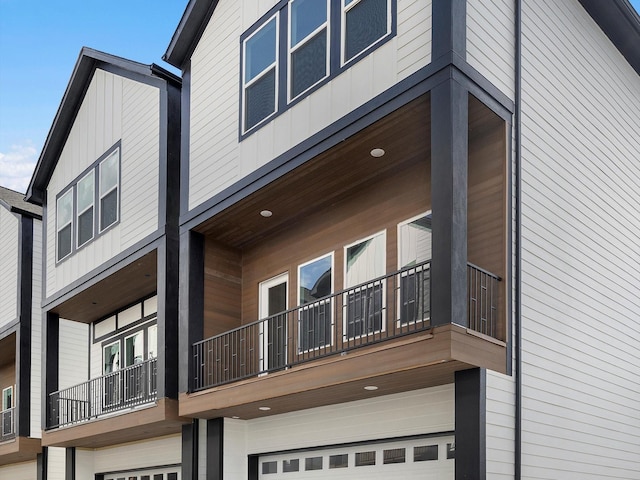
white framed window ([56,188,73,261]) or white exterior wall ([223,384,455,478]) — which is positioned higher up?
white framed window ([56,188,73,261])

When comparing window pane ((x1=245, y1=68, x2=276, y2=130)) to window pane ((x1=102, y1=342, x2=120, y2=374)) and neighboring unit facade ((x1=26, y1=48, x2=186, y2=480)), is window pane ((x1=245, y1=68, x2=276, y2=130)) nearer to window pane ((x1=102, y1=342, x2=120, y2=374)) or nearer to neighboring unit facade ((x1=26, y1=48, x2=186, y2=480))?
neighboring unit facade ((x1=26, y1=48, x2=186, y2=480))

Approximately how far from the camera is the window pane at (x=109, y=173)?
15695 millimetres

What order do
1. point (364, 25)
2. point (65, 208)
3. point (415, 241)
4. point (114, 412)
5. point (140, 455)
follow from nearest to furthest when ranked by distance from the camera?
point (364, 25)
point (415, 241)
point (114, 412)
point (140, 455)
point (65, 208)

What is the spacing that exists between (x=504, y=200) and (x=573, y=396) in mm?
2838

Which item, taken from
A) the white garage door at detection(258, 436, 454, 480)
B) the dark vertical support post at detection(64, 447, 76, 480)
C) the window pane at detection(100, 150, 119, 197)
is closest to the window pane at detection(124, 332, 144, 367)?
the dark vertical support post at detection(64, 447, 76, 480)

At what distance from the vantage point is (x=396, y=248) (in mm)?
11391

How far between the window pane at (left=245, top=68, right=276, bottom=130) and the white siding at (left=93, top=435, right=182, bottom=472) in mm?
6349

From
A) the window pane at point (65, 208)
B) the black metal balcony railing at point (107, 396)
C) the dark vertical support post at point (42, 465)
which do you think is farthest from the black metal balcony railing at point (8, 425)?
the window pane at point (65, 208)

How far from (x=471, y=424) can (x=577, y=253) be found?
138 inches

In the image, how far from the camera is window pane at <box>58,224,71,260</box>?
1720 cm

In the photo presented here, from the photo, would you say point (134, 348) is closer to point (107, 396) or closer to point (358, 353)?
point (107, 396)

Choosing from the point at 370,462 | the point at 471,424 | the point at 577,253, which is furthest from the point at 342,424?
the point at 577,253

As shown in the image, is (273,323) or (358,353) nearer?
(358,353)

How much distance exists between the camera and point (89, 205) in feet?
54.2
